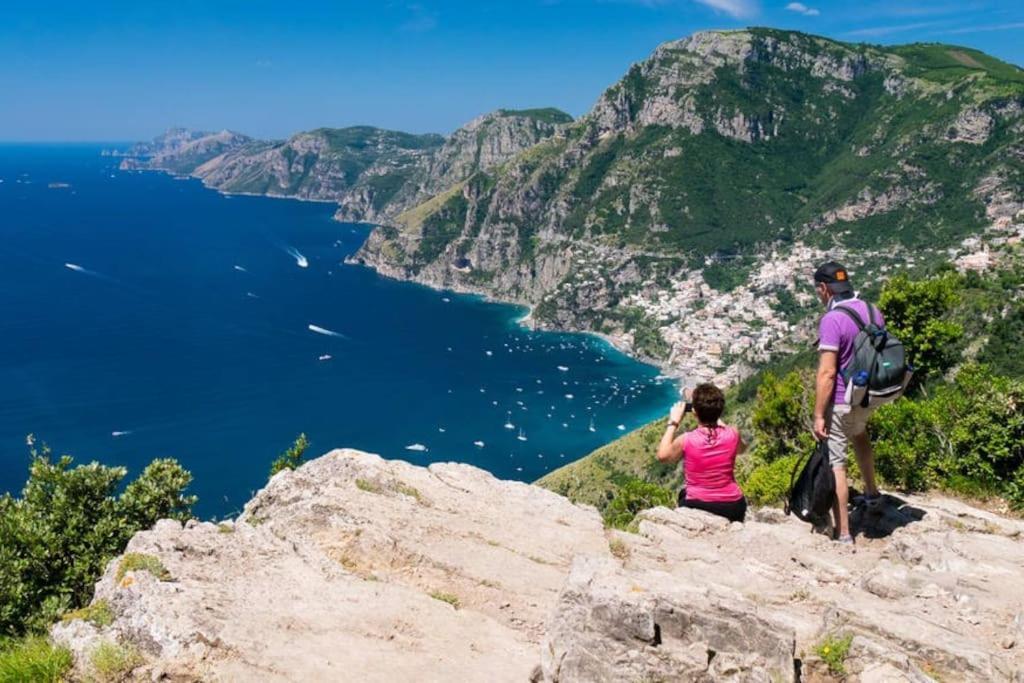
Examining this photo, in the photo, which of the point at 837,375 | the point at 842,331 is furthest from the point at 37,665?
the point at 842,331

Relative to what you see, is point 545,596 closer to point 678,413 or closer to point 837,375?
point 678,413

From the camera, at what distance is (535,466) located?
435 ft

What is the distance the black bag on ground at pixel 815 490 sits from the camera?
37.6ft

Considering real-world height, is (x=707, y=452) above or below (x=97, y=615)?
above

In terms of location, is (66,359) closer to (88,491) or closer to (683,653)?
(88,491)

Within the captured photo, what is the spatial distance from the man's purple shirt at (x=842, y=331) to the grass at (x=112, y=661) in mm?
10418

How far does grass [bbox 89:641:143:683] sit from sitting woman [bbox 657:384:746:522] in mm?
8025

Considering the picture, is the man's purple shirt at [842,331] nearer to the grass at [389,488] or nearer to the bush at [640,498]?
the grass at [389,488]

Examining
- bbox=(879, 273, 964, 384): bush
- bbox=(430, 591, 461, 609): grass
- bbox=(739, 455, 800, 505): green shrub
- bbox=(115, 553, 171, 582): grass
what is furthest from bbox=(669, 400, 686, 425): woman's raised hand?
bbox=(879, 273, 964, 384): bush

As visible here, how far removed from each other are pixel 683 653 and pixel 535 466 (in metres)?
127

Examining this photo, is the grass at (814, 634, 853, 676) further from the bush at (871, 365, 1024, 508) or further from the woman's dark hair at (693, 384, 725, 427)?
the bush at (871, 365, 1024, 508)

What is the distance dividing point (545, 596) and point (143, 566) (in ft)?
20.8

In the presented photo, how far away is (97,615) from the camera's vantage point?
958cm

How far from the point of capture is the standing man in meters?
10.1
